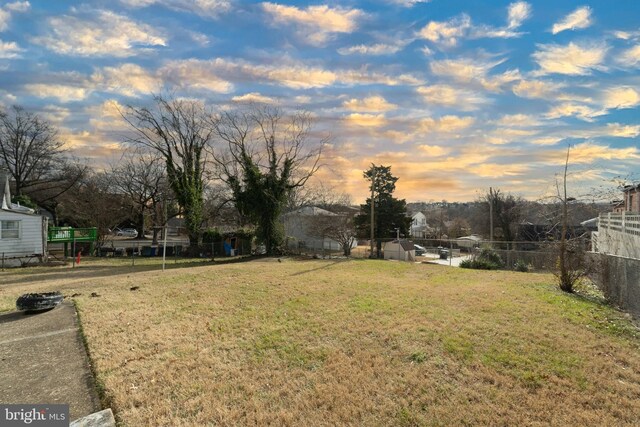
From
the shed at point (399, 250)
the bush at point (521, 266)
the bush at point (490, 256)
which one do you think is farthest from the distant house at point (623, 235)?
the shed at point (399, 250)

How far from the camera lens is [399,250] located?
2567 cm

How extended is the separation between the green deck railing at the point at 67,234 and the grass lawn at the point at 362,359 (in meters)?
14.9

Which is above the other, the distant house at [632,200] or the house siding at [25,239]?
the distant house at [632,200]

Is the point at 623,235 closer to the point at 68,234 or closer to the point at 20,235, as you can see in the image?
the point at 20,235

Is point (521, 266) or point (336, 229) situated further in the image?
point (336, 229)

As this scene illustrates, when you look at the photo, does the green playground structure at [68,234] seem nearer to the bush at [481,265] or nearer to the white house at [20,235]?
the white house at [20,235]

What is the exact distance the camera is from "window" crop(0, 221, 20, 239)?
693 inches

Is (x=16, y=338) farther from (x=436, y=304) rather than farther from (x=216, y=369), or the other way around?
(x=436, y=304)

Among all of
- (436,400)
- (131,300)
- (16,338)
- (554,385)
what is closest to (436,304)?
(554,385)

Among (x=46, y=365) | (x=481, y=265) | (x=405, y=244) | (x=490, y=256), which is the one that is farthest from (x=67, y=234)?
(x=490, y=256)

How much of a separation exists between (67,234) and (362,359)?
2369cm

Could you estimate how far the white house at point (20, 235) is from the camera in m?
17.6

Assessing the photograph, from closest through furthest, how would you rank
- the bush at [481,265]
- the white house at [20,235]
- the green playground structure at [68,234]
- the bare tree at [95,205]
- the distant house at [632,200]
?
the white house at [20,235] < the bush at [481,265] < the distant house at [632,200] < the green playground structure at [68,234] < the bare tree at [95,205]

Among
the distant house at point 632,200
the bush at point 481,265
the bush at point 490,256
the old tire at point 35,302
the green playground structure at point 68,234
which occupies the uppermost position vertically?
the distant house at point 632,200
